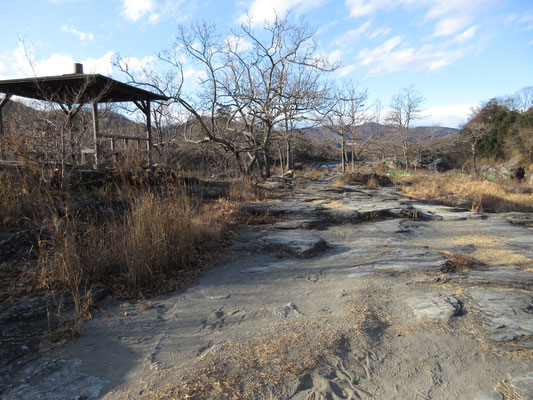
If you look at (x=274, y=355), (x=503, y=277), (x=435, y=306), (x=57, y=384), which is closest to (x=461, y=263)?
(x=503, y=277)

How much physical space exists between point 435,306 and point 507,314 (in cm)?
52

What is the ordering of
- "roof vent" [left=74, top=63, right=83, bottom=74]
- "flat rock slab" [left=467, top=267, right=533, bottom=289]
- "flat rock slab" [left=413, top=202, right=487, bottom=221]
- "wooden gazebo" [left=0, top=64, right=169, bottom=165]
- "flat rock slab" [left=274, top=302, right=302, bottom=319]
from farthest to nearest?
"roof vent" [left=74, top=63, right=83, bottom=74], "wooden gazebo" [left=0, top=64, right=169, bottom=165], "flat rock slab" [left=413, top=202, right=487, bottom=221], "flat rock slab" [left=467, top=267, right=533, bottom=289], "flat rock slab" [left=274, top=302, right=302, bottom=319]

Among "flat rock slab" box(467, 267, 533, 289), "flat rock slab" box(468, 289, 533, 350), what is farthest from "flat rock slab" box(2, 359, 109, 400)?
"flat rock slab" box(467, 267, 533, 289)

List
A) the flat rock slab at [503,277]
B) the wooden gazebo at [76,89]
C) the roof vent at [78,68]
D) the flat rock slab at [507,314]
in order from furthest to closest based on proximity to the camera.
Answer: the roof vent at [78,68]
the wooden gazebo at [76,89]
the flat rock slab at [503,277]
the flat rock slab at [507,314]

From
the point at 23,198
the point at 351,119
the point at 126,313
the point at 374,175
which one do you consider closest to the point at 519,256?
the point at 126,313

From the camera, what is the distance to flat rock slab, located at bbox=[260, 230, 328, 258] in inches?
191

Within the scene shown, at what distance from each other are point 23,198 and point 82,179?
185 cm

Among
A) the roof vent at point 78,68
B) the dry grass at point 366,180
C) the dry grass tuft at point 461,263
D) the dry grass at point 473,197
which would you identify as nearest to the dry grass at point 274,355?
the dry grass tuft at point 461,263

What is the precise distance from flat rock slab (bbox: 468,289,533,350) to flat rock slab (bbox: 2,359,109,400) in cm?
280

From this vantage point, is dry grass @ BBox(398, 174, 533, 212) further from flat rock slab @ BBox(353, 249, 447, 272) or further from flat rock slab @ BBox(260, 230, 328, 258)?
flat rock slab @ BBox(260, 230, 328, 258)

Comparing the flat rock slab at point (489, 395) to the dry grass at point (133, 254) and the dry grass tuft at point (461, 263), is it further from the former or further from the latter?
the dry grass at point (133, 254)

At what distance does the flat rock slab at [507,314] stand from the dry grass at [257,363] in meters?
1.20

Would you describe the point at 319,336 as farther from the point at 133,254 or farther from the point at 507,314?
the point at 133,254

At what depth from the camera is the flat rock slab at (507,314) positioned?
7.88 ft
